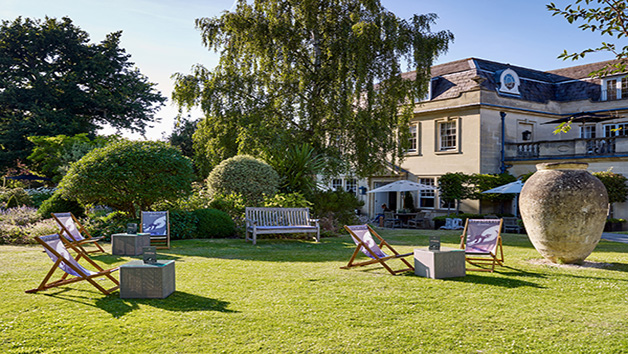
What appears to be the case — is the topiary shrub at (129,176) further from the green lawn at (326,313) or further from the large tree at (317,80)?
the large tree at (317,80)

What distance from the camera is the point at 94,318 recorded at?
5.51 m

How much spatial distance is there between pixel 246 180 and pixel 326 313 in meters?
10.7

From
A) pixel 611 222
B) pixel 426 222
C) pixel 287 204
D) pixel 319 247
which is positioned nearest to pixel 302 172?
pixel 287 204

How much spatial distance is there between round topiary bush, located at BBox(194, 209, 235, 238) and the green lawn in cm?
522

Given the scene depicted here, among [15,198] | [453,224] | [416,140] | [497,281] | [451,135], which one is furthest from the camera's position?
[416,140]

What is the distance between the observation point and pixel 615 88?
27.1 meters

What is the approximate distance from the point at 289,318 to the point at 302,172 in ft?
39.2

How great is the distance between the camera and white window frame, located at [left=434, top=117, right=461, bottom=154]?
26.6 metres

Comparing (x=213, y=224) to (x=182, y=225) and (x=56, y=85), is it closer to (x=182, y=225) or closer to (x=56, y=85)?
(x=182, y=225)

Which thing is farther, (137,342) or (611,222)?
(611,222)

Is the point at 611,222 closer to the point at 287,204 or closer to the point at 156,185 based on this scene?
the point at 287,204

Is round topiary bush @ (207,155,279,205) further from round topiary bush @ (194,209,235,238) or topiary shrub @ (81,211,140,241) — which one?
topiary shrub @ (81,211,140,241)

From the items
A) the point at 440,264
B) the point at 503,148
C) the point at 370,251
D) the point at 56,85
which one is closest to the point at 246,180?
the point at 370,251

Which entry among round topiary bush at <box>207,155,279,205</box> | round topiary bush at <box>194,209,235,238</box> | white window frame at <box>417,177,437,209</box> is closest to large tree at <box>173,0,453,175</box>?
round topiary bush at <box>207,155,279,205</box>
